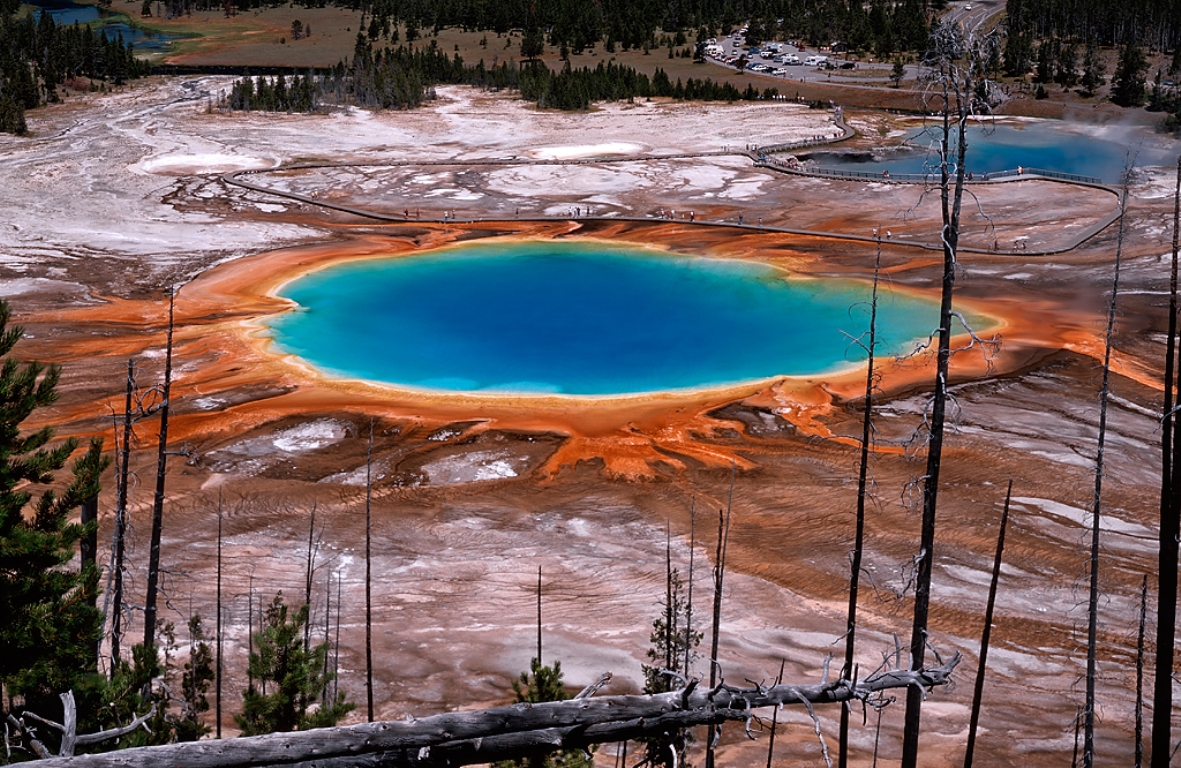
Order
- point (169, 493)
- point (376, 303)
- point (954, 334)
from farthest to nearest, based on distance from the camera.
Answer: point (376, 303) → point (954, 334) → point (169, 493)

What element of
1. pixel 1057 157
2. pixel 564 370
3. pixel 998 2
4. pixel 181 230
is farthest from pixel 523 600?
pixel 998 2

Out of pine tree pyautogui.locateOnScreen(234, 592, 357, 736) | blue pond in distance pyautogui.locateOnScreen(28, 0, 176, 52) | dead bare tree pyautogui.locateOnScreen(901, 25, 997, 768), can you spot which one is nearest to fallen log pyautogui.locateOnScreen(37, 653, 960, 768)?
dead bare tree pyautogui.locateOnScreen(901, 25, 997, 768)

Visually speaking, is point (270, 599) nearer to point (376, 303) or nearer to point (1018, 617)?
point (1018, 617)

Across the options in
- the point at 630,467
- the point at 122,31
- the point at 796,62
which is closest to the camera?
the point at 630,467

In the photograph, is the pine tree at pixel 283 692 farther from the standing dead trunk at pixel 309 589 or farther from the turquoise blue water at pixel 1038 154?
the turquoise blue water at pixel 1038 154

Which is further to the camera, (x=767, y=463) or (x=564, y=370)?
(x=564, y=370)

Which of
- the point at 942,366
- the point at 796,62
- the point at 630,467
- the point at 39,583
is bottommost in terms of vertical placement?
the point at 630,467

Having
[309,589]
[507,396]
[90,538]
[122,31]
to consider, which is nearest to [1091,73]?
[507,396]

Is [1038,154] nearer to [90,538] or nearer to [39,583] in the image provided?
[90,538]
